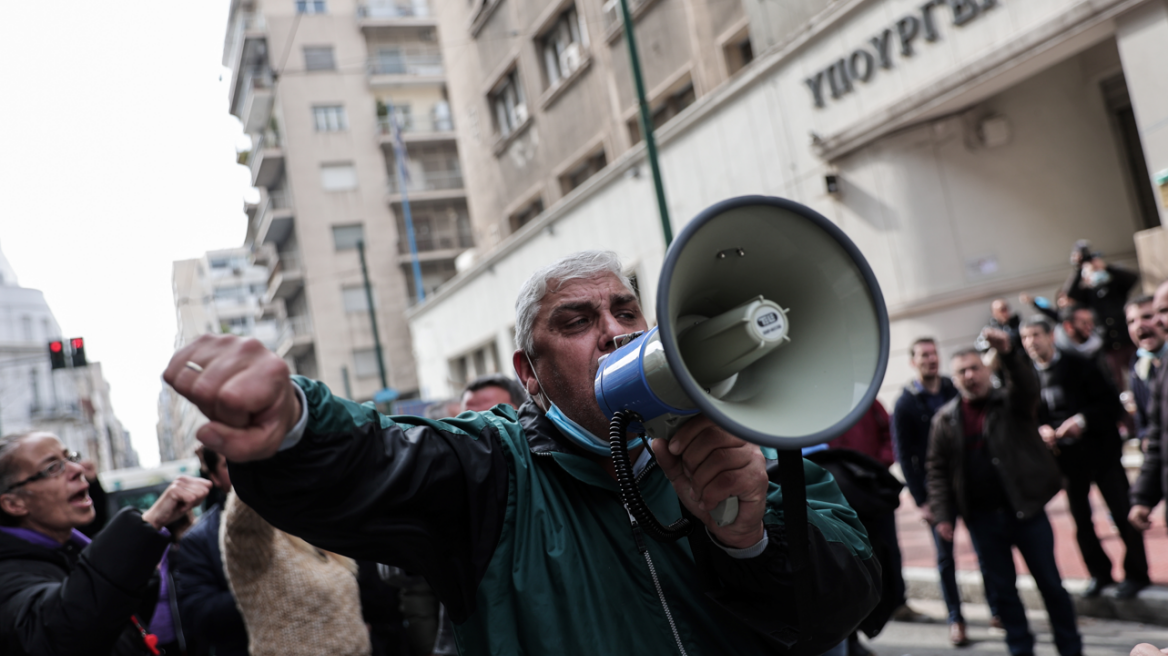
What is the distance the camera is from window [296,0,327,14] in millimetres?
42531

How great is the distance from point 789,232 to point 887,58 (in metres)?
10.1

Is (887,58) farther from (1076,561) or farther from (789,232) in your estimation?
(789,232)

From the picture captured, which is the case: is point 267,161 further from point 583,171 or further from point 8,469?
point 8,469

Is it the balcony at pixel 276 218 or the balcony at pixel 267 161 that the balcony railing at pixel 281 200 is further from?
the balcony at pixel 267 161

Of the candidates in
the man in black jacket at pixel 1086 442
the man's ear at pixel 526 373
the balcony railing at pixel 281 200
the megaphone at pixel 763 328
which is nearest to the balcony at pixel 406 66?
the balcony railing at pixel 281 200

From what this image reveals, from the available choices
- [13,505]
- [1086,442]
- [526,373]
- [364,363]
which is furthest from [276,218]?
[526,373]

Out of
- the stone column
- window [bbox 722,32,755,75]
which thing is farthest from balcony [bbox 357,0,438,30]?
the stone column

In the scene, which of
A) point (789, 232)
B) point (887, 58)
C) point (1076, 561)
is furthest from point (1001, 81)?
point (789, 232)

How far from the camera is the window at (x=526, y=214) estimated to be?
20734 mm

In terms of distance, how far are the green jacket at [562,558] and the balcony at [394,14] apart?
140ft

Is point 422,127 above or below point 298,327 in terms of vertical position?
above

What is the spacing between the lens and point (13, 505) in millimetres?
3191

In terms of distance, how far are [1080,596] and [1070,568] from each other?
25.2 inches

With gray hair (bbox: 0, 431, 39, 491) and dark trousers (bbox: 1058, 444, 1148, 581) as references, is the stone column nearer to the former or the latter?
dark trousers (bbox: 1058, 444, 1148, 581)
